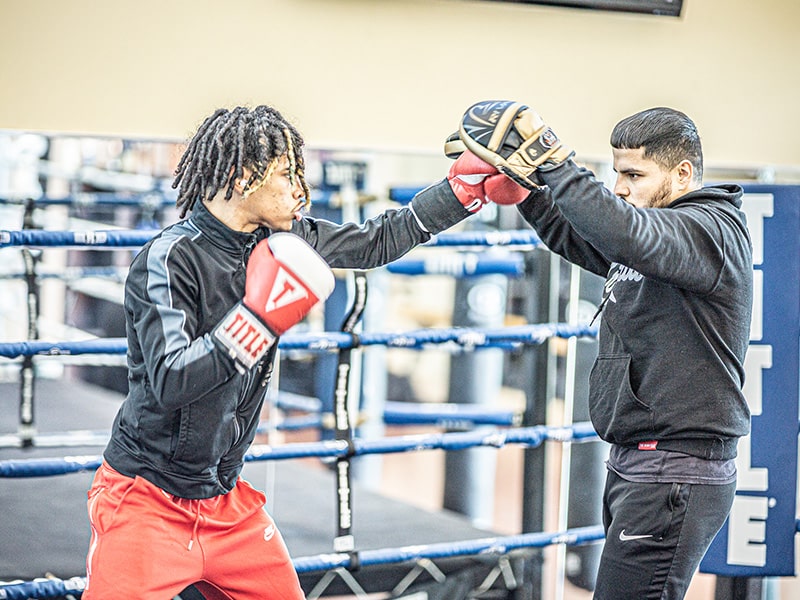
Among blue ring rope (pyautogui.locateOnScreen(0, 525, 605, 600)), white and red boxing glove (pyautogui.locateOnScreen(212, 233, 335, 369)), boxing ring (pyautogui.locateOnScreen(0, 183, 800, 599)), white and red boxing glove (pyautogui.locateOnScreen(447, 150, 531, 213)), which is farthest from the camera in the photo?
boxing ring (pyautogui.locateOnScreen(0, 183, 800, 599))

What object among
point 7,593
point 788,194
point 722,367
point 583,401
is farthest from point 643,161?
point 583,401

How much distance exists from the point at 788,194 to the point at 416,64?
943 mm

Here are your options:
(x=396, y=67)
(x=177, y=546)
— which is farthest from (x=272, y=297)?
(x=396, y=67)

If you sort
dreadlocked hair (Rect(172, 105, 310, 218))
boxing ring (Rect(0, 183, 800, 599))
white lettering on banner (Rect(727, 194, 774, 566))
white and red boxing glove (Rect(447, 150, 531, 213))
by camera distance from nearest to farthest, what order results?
dreadlocked hair (Rect(172, 105, 310, 218)) → white and red boxing glove (Rect(447, 150, 531, 213)) → boxing ring (Rect(0, 183, 800, 599)) → white lettering on banner (Rect(727, 194, 774, 566))

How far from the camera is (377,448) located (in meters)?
2.31

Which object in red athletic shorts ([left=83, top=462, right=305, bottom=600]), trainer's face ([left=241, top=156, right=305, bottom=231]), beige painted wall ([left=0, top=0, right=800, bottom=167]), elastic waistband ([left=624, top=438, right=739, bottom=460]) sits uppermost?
beige painted wall ([left=0, top=0, right=800, bottom=167])

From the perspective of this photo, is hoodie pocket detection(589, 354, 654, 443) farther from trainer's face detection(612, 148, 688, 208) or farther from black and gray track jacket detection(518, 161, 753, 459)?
trainer's face detection(612, 148, 688, 208)

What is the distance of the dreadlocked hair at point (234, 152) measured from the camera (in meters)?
1.63

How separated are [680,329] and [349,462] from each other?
959 millimetres

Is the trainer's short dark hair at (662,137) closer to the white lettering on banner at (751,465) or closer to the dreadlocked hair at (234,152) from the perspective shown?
the dreadlocked hair at (234,152)

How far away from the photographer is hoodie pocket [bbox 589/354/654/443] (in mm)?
1716

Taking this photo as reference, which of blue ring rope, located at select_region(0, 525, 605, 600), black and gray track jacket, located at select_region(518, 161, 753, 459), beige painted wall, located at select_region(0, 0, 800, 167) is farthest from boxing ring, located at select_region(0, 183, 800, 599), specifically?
black and gray track jacket, located at select_region(518, 161, 753, 459)

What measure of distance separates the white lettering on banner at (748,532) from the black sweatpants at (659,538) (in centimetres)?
70

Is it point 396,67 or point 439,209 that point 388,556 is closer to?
point 439,209
